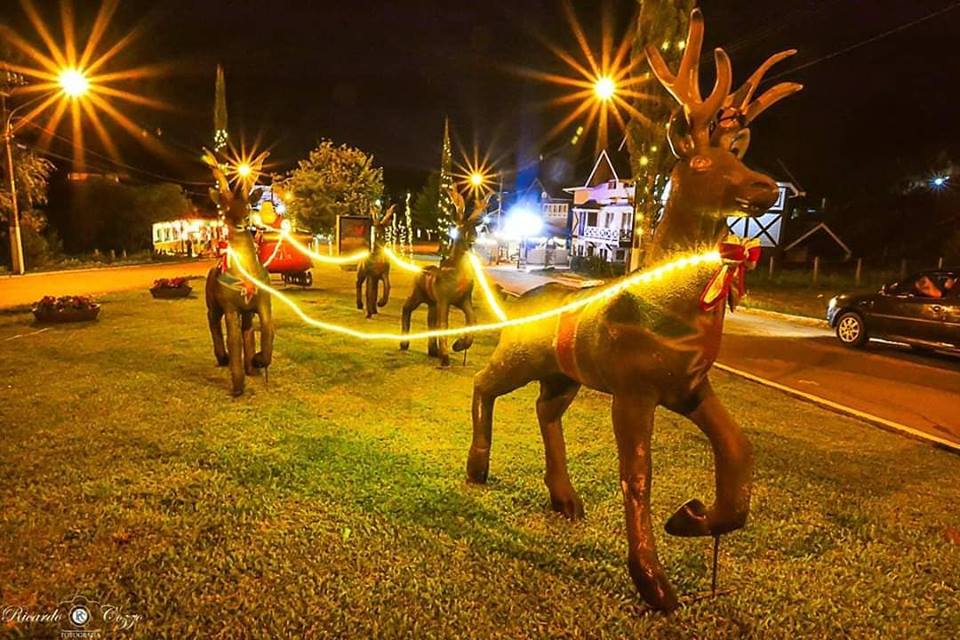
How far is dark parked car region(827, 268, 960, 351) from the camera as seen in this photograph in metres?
11.0

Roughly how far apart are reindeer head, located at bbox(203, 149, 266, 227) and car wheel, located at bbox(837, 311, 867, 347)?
12.0m

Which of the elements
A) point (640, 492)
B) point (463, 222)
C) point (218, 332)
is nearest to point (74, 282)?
point (218, 332)

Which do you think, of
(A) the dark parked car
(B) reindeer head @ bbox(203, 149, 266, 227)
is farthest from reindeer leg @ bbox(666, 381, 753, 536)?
(A) the dark parked car

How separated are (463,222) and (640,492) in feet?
22.3

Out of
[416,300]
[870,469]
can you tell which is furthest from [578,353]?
[416,300]

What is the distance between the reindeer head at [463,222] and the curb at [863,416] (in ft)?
15.7

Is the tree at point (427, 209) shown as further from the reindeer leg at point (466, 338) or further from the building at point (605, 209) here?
the reindeer leg at point (466, 338)

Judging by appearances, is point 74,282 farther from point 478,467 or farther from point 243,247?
point 478,467

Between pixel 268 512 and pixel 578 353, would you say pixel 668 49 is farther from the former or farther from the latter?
pixel 268 512

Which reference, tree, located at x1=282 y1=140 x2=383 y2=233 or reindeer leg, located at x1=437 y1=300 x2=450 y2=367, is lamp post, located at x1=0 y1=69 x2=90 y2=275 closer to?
reindeer leg, located at x1=437 y1=300 x2=450 y2=367

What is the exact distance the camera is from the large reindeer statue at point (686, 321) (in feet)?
10.5

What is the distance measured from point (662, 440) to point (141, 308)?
12579mm

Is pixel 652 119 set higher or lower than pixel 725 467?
higher

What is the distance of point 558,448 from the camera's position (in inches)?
177
